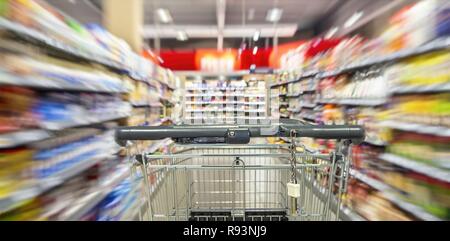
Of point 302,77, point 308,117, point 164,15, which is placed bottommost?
point 308,117

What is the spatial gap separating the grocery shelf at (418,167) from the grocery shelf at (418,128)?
0.18 m

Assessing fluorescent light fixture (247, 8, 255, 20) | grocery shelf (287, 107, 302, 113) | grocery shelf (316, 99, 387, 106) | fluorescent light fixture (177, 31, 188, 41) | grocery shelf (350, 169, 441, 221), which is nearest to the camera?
grocery shelf (350, 169, 441, 221)

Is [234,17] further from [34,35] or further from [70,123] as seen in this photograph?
[34,35]

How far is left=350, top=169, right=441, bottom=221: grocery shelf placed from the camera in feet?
5.59

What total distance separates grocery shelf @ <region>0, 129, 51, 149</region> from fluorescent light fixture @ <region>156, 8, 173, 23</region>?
7.44 m

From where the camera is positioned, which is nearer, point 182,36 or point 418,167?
point 418,167

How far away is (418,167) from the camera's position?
1762 mm

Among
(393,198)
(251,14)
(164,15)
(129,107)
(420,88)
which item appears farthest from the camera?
(251,14)

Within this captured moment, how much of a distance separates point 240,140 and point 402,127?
132 centimetres

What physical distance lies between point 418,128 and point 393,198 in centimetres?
57

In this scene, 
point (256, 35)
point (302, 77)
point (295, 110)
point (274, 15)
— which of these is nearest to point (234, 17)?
point (274, 15)

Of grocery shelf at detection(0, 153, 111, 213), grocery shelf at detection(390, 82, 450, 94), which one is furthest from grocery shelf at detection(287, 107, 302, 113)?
grocery shelf at detection(0, 153, 111, 213)

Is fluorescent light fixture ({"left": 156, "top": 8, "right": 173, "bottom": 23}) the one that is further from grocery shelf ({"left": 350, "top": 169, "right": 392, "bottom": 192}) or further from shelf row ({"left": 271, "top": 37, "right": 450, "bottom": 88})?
grocery shelf ({"left": 350, "top": 169, "right": 392, "bottom": 192})

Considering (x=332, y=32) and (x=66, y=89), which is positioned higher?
(x=332, y=32)
